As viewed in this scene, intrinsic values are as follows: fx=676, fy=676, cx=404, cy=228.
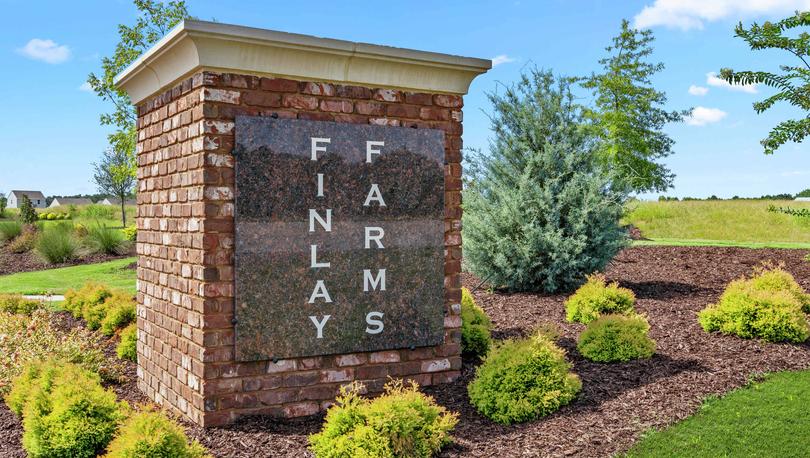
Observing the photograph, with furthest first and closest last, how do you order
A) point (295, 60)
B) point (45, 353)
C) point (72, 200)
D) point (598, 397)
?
point (72, 200) → point (45, 353) → point (598, 397) → point (295, 60)

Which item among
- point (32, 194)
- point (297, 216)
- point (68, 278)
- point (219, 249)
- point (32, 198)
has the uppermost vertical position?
point (32, 194)

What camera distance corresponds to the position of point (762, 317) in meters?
6.72

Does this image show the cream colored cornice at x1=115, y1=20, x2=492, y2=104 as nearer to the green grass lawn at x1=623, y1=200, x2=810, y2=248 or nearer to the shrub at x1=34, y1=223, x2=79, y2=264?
the shrub at x1=34, y1=223, x2=79, y2=264

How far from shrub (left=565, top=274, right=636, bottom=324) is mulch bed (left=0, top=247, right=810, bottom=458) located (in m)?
0.19

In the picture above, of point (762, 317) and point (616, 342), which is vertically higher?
point (762, 317)

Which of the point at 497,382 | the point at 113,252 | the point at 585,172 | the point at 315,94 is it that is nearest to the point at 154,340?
the point at 315,94

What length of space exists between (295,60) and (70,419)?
2.81m

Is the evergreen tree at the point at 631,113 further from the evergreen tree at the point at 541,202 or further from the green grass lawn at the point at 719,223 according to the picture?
the evergreen tree at the point at 541,202

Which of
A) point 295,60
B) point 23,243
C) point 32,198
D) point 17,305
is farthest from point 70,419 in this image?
point 32,198

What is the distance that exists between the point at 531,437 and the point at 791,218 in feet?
90.4

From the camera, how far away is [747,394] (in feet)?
17.3

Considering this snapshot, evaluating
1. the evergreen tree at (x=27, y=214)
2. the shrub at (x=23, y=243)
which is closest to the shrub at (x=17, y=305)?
the shrub at (x=23, y=243)

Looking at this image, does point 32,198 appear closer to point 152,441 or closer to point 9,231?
point 9,231

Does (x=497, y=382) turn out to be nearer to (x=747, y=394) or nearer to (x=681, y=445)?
(x=681, y=445)
